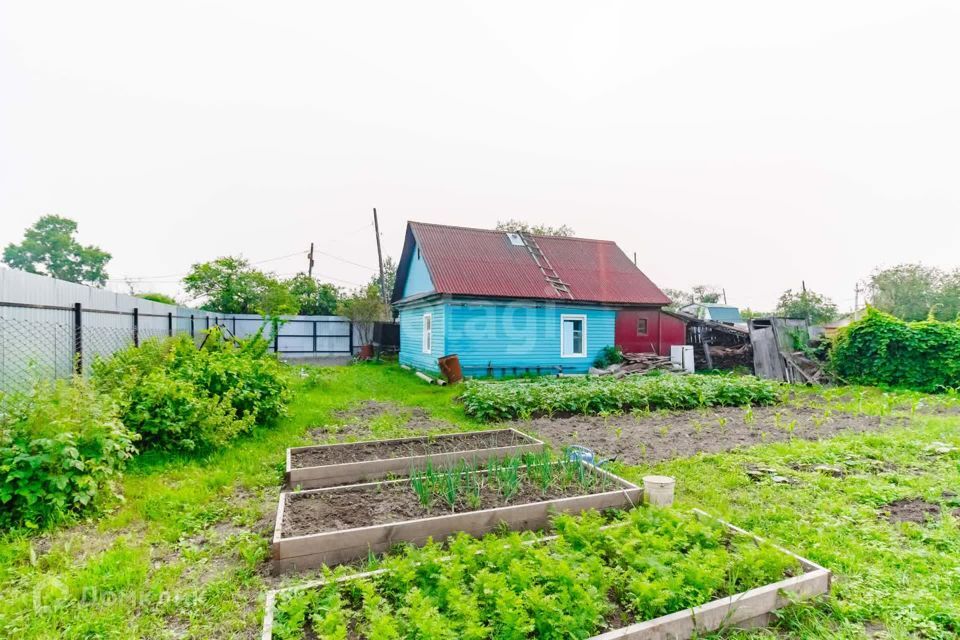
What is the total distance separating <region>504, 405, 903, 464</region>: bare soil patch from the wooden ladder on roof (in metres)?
6.60

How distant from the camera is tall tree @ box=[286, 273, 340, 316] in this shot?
23.2 meters

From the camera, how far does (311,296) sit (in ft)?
76.6

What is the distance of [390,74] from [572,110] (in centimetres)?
541

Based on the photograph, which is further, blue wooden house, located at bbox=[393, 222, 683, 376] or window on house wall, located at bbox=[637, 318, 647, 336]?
window on house wall, located at bbox=[637, 318, 647, 336]

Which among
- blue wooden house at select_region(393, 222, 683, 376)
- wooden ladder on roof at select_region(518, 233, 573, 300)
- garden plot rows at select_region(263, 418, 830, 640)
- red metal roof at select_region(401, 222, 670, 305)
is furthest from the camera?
wooden ladder on roof at select_region(518, 233, 573, 300)

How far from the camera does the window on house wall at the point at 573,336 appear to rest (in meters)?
14.1

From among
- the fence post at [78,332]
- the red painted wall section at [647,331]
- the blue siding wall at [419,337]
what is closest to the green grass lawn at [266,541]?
the fence post at [78,332]

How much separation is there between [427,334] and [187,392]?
9299mm

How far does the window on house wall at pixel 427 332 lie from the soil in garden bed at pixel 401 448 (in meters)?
8.06

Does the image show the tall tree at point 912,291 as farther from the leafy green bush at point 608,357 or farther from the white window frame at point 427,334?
the white window frame at point 427,334

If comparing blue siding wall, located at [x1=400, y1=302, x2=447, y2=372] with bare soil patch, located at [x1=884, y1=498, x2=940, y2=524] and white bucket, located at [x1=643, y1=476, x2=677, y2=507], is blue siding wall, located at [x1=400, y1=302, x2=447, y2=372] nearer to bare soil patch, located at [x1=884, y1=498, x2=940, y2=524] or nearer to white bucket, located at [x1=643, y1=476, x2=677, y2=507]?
white bucket, located at [x1=643, y1=476, x2=677, y2=507]

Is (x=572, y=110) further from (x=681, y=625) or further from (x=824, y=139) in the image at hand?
(x=681, y=625)

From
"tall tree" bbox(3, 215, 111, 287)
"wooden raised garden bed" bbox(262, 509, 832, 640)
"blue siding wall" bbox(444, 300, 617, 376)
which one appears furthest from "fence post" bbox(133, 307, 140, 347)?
"tall tree" bbox(3, 215, 111, 287)

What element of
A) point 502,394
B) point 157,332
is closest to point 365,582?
point 502,394
